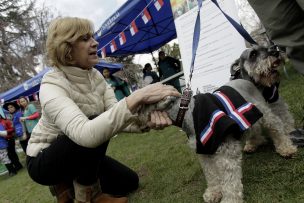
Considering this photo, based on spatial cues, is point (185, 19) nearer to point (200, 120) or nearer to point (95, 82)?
point (95, 82)

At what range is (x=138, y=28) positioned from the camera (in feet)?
35.7

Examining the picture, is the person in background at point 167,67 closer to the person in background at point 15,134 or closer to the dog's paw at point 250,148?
the person in background at point 15,134

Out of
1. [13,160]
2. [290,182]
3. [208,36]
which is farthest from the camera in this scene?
[13,160]

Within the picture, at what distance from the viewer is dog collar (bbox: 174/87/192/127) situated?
2566 millimetres

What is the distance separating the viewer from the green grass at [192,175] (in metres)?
2.77


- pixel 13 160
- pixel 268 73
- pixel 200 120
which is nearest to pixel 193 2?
pixel 268 73

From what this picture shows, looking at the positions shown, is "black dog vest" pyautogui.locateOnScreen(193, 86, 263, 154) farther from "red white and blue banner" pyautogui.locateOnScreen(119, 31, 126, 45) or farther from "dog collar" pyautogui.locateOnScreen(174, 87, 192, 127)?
"red white and blue banner" pyautogui.locateOnScreen(119, 31, 126, 45)

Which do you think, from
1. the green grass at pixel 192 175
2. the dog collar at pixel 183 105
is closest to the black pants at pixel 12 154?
the green grass at pixel 192 175

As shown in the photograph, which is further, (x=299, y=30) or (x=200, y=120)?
(x=200, y=120)

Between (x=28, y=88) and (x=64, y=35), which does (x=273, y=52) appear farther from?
(x=28, y=88)

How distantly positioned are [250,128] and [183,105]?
36.6 inches

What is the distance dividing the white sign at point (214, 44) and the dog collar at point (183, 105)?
8.40 ft

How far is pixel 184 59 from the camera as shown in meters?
6.25

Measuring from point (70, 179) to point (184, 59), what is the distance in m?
3.51
